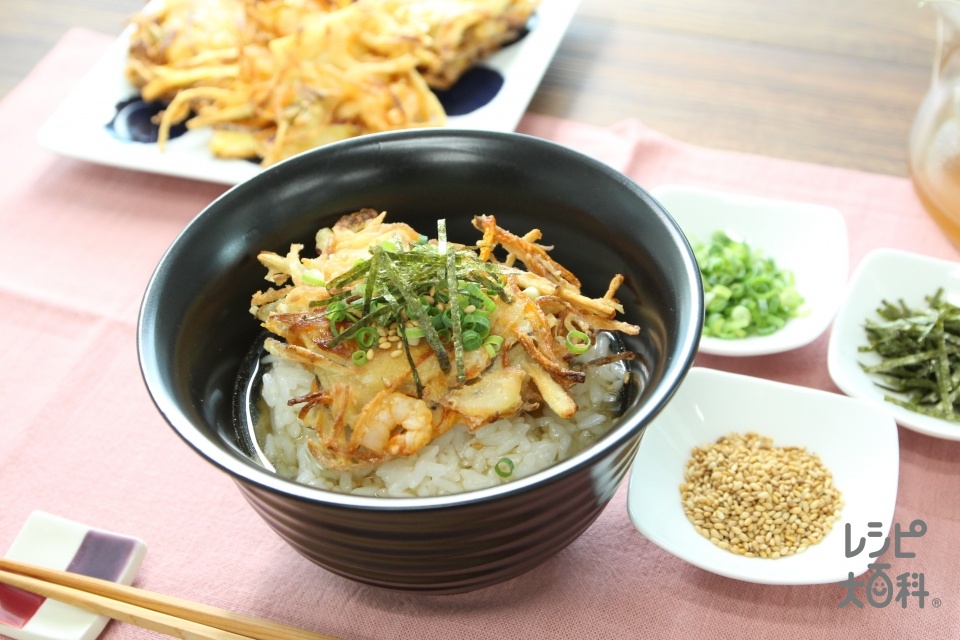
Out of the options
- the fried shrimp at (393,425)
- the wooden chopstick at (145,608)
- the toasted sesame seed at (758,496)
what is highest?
the fried shrimp at (393,425)

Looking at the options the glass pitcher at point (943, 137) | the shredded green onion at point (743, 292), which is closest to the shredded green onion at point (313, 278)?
the shredded green onion at point (743, 292)

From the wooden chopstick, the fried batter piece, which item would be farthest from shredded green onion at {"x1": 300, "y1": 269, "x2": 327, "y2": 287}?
the wooden chopstick

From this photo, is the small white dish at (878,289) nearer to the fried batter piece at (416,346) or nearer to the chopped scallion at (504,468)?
the fried batter piece at (416,346)

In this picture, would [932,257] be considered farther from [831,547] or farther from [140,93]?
[140,93]

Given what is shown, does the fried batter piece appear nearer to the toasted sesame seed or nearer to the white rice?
the white rice

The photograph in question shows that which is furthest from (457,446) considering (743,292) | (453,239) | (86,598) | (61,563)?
(743,292)

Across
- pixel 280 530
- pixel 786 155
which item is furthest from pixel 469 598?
pixel 786 155
